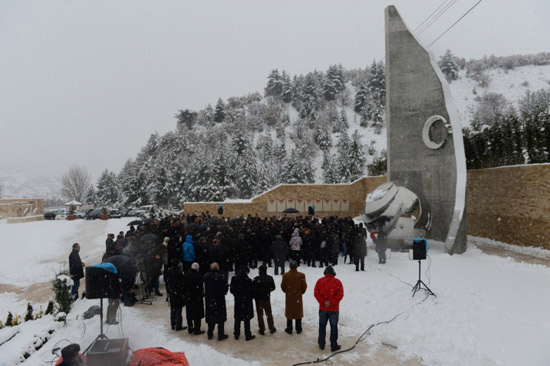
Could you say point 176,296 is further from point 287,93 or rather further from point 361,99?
point 287,93

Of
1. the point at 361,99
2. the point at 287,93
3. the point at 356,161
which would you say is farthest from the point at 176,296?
the point at 287,93

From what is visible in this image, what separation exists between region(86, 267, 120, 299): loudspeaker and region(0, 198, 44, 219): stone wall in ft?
94.7

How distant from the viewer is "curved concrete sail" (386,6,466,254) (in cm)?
1445

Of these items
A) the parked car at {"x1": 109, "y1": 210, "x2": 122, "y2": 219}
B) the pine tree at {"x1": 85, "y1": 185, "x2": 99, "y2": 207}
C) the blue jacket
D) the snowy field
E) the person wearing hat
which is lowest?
the snowy field

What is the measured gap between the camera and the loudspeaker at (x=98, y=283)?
248 inches

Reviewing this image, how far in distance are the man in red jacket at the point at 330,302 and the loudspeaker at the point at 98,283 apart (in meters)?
3.72

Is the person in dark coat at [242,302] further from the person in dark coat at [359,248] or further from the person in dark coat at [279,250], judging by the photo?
the person in dark coat at [359,248]

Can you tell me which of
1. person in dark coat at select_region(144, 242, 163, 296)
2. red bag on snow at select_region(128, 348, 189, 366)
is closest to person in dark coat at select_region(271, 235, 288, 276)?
person in dark coat at select_region(144, 242, 163, 296)

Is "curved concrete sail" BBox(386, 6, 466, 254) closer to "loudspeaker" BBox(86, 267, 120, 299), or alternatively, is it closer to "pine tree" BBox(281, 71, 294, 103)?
"loudspeaker" BBox(86, 267, 120, 299)

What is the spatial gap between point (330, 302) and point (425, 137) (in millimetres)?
11928

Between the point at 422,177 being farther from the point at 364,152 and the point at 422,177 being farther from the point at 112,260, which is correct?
the point at 364,152

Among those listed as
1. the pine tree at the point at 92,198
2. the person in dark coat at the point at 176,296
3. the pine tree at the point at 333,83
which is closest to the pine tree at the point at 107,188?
the pine tree at the point at 92,198

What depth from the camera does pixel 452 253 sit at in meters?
13.1

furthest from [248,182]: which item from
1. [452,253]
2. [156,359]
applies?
[156,359]
